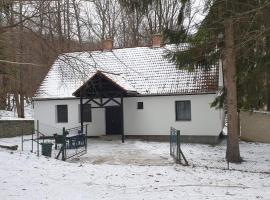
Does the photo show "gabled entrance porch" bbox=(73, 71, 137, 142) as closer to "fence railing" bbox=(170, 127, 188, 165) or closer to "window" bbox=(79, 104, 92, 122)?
"window" bbox=(79, 104, 92, 122)

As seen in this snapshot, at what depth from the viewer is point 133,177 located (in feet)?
44.7

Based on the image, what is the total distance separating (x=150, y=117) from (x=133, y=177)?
12112mm

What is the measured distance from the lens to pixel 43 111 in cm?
2764

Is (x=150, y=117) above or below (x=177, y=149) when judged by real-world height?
above

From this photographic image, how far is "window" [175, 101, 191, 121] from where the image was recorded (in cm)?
2520

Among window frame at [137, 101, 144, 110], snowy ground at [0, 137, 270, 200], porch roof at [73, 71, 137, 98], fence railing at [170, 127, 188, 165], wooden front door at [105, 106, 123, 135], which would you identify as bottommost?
snowy ground at [0, 137, 270, 200]

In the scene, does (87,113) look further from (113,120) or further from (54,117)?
(54,117)

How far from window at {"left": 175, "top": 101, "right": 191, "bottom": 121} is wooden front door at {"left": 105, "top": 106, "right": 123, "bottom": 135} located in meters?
3.57

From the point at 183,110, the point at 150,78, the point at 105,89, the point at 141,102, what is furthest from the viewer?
the point at 150,78

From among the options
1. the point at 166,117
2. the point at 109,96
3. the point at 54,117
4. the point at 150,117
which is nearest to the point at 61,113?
the point at 54,117

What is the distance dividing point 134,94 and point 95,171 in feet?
37.2

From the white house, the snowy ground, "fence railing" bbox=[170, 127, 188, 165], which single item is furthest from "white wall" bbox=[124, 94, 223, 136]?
"fence railing" bbox=[170, 127, 188, 165]

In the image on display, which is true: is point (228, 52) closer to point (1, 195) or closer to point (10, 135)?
point (1, 195)

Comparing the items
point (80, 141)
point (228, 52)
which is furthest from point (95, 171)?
point (228, 52)
